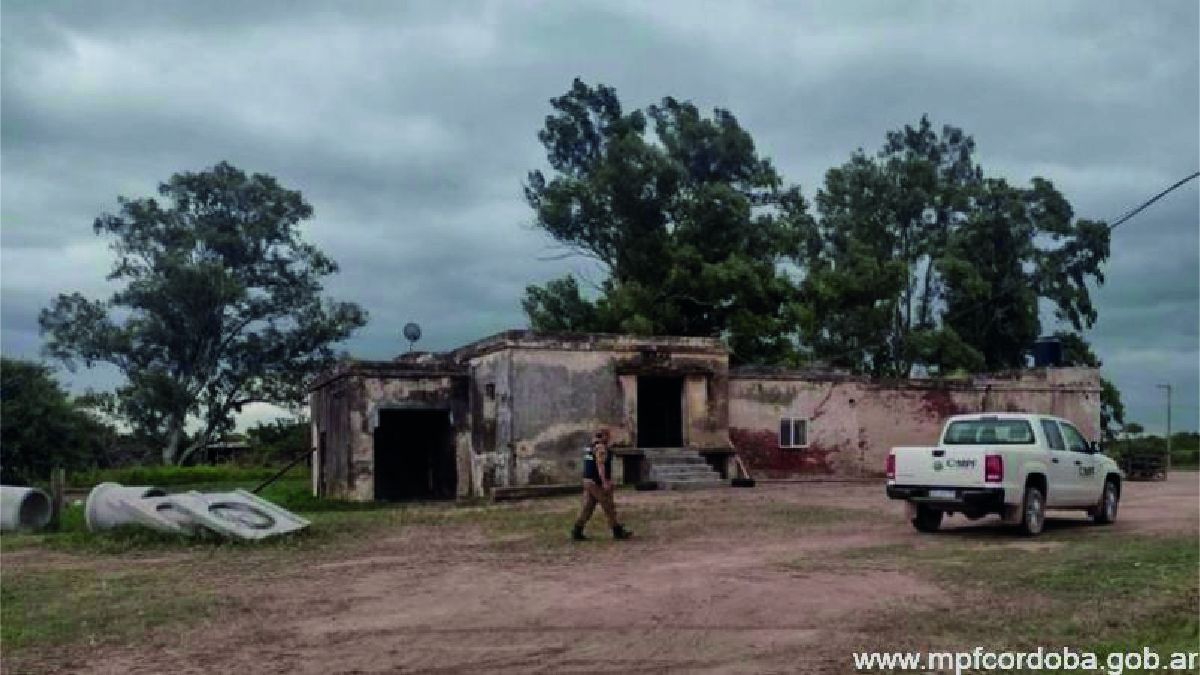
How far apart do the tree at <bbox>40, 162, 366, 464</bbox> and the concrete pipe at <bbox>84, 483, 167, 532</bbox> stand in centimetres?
3723

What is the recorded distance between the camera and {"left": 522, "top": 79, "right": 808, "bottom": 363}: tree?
4181 centimetres

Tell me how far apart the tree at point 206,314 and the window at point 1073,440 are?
4449cm

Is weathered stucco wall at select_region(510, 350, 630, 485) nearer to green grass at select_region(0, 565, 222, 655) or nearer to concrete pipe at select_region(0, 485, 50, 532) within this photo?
concrete pipe at select_region(0, 485, 50, 532)

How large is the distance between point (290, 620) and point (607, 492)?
22.4 ft

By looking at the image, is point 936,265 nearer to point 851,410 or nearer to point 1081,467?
point 851,410

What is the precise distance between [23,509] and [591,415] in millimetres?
12369

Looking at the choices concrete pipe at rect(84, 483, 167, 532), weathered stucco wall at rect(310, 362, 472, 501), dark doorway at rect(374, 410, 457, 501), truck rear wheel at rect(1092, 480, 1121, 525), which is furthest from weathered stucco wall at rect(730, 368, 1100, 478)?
concrete pipe at rect(84, 483, 167, 532)

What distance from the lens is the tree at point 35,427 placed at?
39781mm

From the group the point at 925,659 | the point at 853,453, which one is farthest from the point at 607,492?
the point at 853,453

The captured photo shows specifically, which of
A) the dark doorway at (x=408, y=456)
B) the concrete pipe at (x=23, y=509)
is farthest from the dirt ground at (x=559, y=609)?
the dark doorway at (x=408, y=456)

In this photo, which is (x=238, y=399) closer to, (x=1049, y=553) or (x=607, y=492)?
(x=607, y=492)

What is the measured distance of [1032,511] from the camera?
16359 mm

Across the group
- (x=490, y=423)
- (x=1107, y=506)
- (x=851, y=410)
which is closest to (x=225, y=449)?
(x=490, y=423)

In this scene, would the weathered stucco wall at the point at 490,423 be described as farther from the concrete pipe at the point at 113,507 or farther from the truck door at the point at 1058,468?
the truck door at the point at 1058,468
